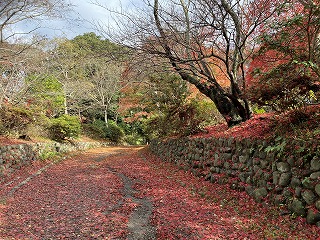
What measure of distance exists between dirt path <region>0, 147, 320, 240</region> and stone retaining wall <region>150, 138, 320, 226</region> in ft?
0.77

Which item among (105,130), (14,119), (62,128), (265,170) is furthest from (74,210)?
(105,130)

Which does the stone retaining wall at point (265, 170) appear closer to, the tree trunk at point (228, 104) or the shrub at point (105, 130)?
the tree trunk at point (228, 104)

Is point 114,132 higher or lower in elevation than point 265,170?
higher

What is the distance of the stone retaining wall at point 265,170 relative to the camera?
4023 millimetres

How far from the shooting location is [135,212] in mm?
5141

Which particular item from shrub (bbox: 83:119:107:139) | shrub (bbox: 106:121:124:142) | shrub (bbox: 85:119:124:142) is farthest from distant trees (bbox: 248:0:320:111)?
shrub (bbox: 106:121:124:142)

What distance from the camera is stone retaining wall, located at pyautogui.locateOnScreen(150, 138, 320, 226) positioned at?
13.2ft

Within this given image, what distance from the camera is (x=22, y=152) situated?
1007cm

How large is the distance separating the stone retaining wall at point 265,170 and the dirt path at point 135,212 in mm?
235

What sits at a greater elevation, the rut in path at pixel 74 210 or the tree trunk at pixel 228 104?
the tree trunk at pixel 228 104

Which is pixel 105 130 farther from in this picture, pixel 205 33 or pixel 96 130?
pixel 205 33

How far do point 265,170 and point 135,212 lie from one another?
266 cm

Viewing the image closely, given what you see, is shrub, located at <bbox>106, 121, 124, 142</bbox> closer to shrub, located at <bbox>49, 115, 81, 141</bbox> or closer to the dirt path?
shrub, located at <bbox>49, 115, 81, 141</bbox>

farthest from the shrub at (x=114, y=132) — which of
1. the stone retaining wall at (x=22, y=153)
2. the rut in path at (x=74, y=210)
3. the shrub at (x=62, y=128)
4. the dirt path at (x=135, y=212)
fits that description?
the dirt path at (x=135, y=212)
